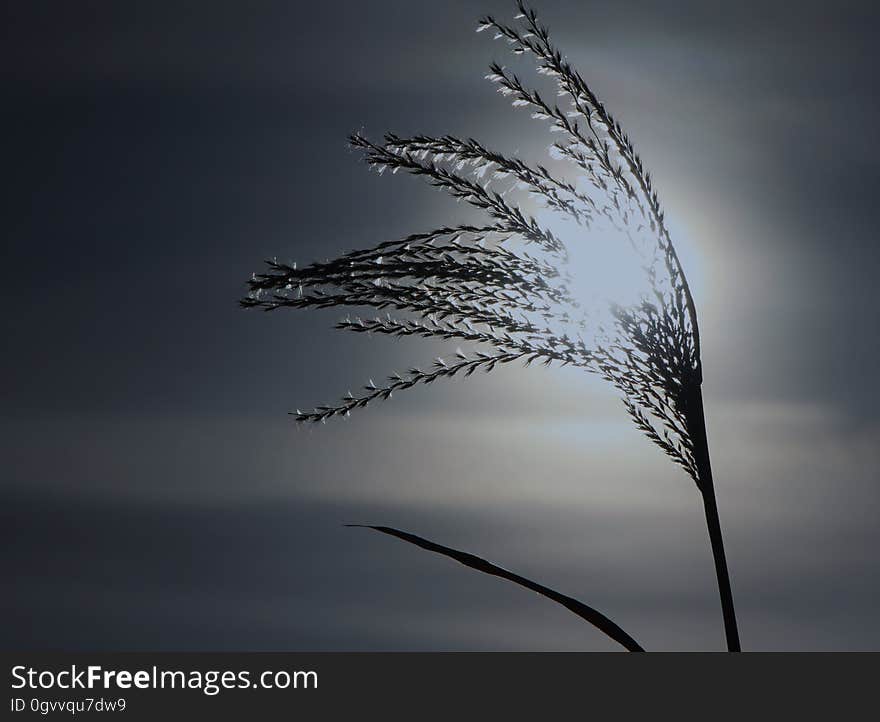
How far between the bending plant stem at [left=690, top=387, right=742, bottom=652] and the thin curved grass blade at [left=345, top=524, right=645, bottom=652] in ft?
0.42

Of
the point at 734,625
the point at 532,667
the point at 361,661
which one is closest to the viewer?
the point at 734,625

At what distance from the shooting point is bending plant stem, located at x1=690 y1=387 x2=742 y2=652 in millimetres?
1133

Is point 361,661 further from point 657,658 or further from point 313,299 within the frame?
point 313,299

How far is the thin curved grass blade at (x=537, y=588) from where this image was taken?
1.11 m

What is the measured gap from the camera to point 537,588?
3.62ft

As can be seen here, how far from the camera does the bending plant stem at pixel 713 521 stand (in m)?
1.13

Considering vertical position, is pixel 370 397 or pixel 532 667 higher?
pixel 370 397

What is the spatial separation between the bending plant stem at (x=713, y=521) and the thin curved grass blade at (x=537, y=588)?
0.13m

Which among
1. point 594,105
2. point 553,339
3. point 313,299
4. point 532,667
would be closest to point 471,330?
point 553,339

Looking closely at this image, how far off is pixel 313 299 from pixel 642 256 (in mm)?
470

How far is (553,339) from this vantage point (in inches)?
45.6

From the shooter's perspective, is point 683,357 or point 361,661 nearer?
point 683,357

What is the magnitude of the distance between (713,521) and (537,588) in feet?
0.85

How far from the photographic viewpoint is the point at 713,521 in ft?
3.75
